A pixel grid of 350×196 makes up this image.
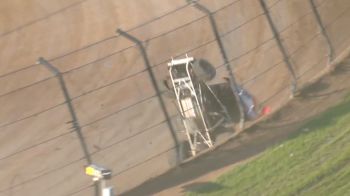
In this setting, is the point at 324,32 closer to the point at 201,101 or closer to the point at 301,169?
the point at 201,101

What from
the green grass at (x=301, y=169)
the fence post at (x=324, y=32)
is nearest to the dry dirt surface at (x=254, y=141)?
the green grass at (x=301, y=169)

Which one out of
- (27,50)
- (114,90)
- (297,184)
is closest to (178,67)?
(114,90)

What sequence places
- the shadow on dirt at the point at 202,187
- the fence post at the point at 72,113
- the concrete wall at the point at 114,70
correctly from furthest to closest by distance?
the concrete wall at the point at 114,70 < the fence post at the point at 72,113 < the shadow on dirt at the point at 202,187

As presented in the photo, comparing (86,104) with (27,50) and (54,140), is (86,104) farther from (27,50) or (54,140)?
(27,50)

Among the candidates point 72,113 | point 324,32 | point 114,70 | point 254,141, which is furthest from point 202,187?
point 324,32

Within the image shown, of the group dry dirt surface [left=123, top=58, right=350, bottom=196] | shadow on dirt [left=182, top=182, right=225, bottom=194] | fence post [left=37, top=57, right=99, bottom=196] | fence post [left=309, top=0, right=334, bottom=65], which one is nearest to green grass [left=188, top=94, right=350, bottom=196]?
shadow on dirt [left=182, top=182, right=225, bottom=194]

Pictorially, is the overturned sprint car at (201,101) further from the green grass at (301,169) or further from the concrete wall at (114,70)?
the green grass at (301,169)
